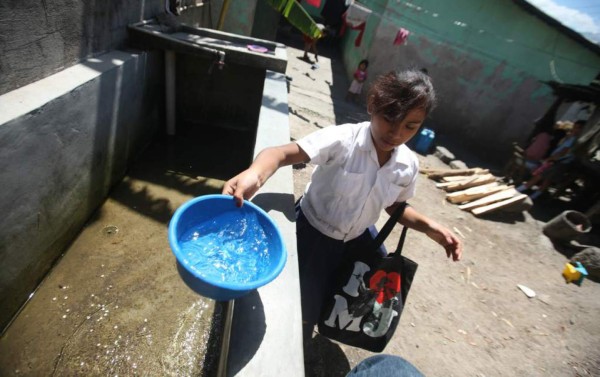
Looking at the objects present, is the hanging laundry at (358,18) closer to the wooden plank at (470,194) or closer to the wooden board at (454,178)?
the wooden board at (454,178)

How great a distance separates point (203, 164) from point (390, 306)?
4.16 m

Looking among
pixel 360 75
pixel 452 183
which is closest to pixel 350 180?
pixel 452 183

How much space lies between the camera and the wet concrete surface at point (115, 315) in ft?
8.17

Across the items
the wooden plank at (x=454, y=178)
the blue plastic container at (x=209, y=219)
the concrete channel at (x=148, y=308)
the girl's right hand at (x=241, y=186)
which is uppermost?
the girl's right hand at (x=241, y=186)

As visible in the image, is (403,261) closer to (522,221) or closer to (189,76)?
(189,76)

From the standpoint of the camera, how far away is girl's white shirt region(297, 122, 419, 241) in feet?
6.24

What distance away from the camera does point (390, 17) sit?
34.6 ft

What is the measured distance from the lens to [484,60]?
10.0m

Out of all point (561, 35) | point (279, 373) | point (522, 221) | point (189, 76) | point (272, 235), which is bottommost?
point (522, 221)

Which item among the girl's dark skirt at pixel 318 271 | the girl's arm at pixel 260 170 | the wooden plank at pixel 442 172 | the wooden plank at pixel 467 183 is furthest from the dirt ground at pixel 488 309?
the girl's arm at pixel 260 170

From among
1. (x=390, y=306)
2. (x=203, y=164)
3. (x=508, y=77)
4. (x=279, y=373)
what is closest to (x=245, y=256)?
(x=279, y=373)

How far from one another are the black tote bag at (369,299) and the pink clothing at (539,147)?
8.94 metres

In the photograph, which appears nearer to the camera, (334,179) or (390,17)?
(334,179)

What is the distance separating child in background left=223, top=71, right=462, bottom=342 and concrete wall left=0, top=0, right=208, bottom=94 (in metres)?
2.21
